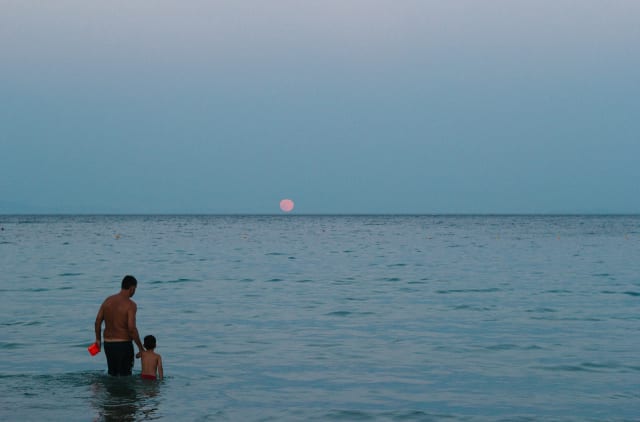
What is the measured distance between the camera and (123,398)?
44.0 feet

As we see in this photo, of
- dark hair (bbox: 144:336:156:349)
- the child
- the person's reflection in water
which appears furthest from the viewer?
the child

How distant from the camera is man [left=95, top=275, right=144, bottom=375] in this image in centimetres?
1365

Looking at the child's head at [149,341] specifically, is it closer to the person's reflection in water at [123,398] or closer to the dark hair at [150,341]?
the dark hair at [150,341]

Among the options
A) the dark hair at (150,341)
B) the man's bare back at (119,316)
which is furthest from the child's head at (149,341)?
the man's bare back at (119,316)

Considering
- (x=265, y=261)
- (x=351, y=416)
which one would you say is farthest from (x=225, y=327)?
(x=265, y=261)

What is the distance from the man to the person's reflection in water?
1.07 ft

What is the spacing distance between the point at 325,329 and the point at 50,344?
734cm

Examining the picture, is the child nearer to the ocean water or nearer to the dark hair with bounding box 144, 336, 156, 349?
the dark hair with bounding box 144, 336, 156, 349

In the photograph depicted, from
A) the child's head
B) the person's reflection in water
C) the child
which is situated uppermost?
the child's head

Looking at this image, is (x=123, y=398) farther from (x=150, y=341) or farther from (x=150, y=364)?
(x=150, y=364)

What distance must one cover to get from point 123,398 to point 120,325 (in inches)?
49.7

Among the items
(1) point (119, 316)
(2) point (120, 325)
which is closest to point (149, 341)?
(2) point (120, 325)

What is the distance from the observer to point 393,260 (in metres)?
54.7

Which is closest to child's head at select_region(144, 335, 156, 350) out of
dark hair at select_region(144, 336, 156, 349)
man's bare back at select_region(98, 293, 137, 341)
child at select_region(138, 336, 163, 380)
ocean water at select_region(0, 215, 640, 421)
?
dark hair at select_region(144, 336, 156, 349)
